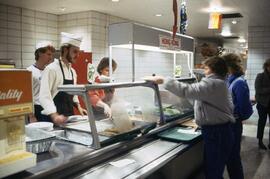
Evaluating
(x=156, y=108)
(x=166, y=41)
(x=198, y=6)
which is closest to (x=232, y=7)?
(x=198, y=6)

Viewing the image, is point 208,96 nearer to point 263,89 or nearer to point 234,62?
point 234,62

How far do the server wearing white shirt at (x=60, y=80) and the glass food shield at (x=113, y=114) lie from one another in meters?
0.26

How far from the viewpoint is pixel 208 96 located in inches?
92.7

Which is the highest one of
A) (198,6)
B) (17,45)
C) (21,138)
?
(198,6)

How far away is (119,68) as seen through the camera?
6805 mm

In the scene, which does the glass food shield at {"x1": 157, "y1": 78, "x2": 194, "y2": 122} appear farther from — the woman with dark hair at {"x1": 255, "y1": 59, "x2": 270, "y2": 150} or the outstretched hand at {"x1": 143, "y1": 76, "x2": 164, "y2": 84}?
the woman with dark hair at {"x1": 255, "y1": 59, "x2": 270, "y2": 150}

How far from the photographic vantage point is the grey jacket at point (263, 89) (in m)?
4.65

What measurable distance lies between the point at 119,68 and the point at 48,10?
82.6 inches

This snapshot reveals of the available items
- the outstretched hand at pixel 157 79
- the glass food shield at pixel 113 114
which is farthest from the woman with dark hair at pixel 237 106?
the outstretched hand at pixel 157 79

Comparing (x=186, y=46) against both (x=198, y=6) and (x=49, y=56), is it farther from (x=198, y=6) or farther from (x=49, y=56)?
(x=198, y=6)

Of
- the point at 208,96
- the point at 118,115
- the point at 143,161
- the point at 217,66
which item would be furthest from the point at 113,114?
the point at 217,66

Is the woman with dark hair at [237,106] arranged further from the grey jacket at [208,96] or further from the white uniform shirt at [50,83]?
the white uniform shirt at [50,83]

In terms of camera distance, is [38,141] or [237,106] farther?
[237,106]

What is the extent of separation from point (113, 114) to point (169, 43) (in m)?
1.10
